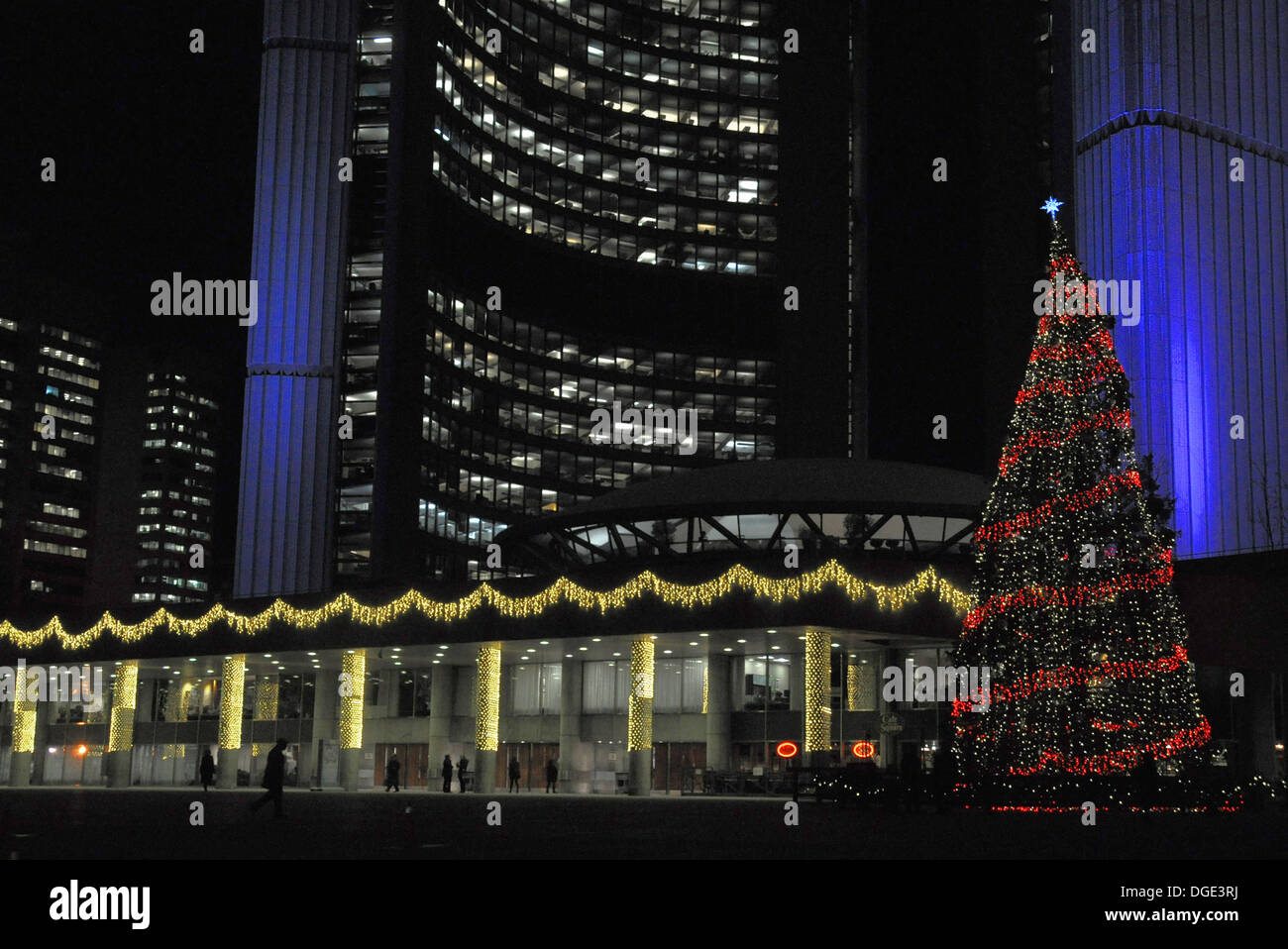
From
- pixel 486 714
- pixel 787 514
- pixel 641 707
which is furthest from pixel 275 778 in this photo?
pixel 787 514

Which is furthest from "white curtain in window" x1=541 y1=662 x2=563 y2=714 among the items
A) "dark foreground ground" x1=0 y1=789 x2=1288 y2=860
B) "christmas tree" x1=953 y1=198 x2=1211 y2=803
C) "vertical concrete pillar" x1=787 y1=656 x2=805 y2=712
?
"christmas tree" x1=953 y1=198 x2=1211 y2=803

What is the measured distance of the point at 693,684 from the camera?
193ft

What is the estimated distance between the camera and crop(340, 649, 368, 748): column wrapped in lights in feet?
200

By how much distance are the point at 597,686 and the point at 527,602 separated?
9.07 m

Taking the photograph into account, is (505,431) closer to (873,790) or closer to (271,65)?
(271,65)

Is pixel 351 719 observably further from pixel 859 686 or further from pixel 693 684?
pixel 859 686

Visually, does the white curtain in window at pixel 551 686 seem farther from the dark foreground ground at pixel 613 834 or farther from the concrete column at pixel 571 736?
the dark foreground ground at pixel 613 834

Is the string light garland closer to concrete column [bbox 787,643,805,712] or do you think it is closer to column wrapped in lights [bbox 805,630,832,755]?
column wrapped in lights [bbox 805,630,832,755]

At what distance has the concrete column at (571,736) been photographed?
Result: 196 ft

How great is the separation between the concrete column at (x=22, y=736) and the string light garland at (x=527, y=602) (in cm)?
403

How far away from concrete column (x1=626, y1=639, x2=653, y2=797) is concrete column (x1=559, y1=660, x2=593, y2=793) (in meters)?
7.38

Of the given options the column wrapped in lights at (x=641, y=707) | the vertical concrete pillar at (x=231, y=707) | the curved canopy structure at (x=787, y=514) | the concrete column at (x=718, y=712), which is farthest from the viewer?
the vertical concrete pillar at (x=231, y=707)

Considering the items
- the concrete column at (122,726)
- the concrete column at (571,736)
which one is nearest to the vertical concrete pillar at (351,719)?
the concrete column at (571,736)

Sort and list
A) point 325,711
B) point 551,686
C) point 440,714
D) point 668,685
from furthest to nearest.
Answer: point 325,711
point 440,714
point 551,686
point 668,685
